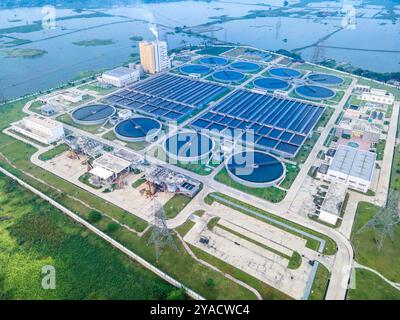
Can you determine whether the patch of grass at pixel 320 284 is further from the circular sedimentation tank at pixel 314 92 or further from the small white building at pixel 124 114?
the circular sedimentation tank at pixel 314 92

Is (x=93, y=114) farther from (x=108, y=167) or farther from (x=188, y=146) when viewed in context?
(x=188, y=146)

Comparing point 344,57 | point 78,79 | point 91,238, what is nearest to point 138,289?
point 91,238

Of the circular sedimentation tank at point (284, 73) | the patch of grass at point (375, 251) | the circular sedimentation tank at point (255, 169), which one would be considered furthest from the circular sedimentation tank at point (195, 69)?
the patch of grass at point (375, 251)

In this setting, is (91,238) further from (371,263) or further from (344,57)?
(344,57)

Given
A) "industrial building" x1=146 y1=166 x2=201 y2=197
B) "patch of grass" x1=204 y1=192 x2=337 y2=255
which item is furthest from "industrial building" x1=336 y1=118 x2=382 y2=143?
"industrial building" x1=146 y1=166 x2=201 y2=197

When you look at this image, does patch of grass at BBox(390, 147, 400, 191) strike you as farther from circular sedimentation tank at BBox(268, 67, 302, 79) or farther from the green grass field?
circular sedimentation tank at BBox(268, 67, 302, 79)

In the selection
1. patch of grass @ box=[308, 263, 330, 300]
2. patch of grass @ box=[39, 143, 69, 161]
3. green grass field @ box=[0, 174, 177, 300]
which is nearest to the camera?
patch of grass @ box=[308, 263, 330, 300]

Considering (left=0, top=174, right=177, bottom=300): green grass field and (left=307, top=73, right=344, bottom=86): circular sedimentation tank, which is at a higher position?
(left=307, top=73, right=344, bottom=86): circular sedimentation tank
